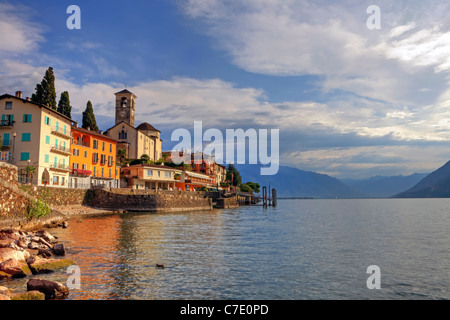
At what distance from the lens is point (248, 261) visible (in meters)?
19.8

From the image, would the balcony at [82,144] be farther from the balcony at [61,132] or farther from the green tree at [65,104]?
the green tree at [65,104]

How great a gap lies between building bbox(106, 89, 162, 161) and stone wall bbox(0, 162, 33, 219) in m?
58.4

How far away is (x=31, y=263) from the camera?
15945 mm

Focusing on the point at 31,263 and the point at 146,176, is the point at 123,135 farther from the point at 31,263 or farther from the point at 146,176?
the point at 31,263

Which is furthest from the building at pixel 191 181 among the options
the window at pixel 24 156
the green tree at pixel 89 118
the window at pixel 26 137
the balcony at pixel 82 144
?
the window at pixel 26 137

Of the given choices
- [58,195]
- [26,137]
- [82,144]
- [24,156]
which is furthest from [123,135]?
[58,195]

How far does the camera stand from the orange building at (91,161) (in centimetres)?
6169

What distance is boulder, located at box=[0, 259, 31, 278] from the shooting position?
14.5 m

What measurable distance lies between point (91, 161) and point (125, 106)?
141 feet

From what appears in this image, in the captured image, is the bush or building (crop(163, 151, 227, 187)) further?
building (crop(163, 151, 227, 187))

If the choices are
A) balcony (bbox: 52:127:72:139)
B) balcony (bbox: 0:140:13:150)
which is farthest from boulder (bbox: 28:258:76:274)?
balcony (bbox: 52:127:72:139)

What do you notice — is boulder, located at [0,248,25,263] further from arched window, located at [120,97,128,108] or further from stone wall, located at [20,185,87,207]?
arched window, located at [120,97,128,108]

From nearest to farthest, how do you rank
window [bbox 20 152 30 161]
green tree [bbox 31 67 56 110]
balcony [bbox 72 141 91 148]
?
window [bbox 20 152 30 161] → balcony [bbox 72 141 91 148] → green tree [bbox 31 67 56 110]
